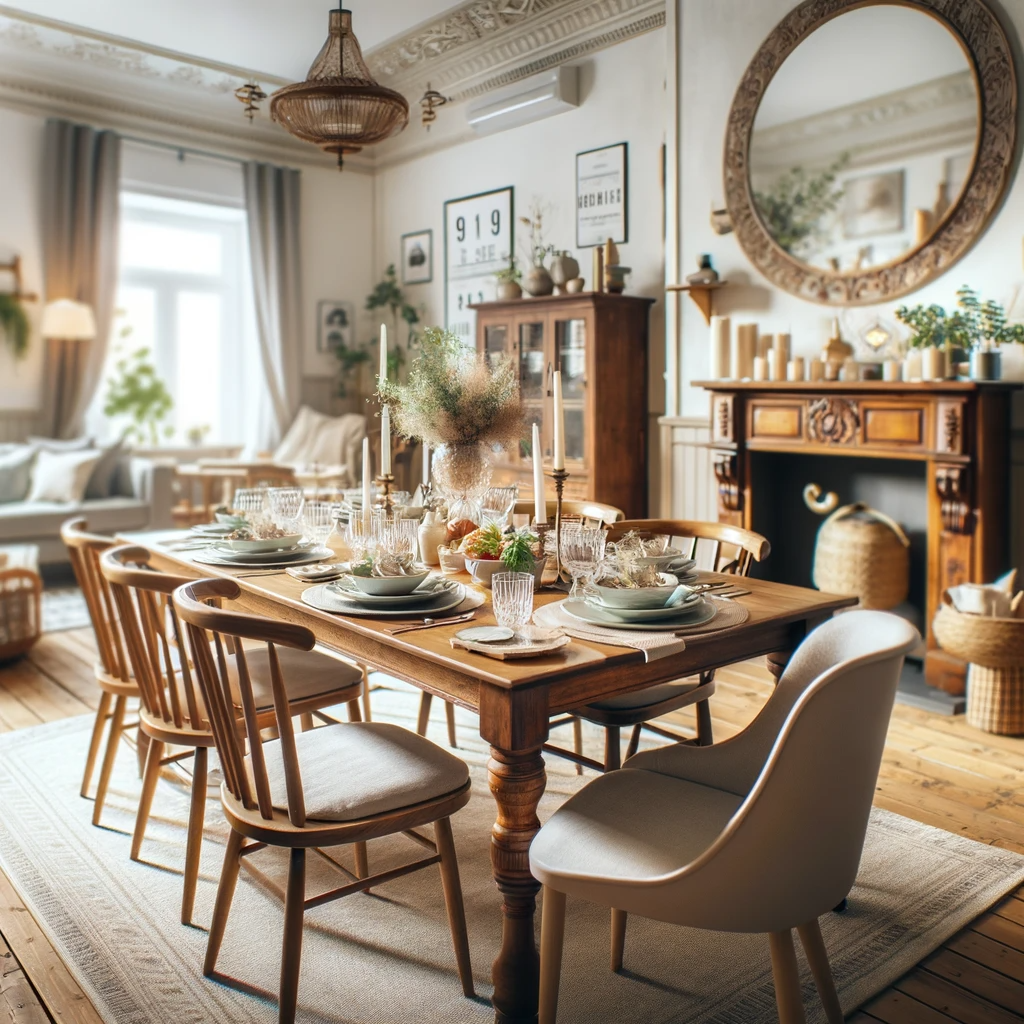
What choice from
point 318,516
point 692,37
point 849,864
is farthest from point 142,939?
point 692,37

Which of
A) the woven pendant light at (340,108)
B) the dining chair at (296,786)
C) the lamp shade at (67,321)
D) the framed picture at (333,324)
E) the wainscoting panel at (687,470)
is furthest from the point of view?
the framed picture at (333,324)

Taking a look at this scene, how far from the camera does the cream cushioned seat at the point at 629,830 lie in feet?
4.80

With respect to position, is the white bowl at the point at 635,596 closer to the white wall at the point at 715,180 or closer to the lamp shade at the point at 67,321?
the white wall at the point at 715,180

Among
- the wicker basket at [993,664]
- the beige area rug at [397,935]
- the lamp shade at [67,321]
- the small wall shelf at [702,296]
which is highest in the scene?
the lamp shade at [67,321]

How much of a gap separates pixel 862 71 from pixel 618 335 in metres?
1.66

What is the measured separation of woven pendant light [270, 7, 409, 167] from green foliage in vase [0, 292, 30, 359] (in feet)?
12.4

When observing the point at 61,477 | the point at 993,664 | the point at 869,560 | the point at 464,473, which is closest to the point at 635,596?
the point at 464,473

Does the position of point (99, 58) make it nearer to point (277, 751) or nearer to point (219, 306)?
point (219, 306)

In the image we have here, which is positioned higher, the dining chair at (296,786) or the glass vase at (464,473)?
the glass vase at (464,473)

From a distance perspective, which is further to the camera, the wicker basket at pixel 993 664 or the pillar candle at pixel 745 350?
the pillar candle at pixel 745 350

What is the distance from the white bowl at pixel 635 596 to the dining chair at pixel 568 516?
0.95 meters

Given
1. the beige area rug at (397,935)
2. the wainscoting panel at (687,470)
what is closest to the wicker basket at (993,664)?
the beige area rug at (397,935)

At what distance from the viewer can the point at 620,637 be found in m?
1.72

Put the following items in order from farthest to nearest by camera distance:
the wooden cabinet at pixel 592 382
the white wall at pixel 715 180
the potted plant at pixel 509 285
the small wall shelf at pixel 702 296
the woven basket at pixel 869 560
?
the potted plant at pixel 509 285
the wooden cabinet at pixel 592 382
the small wall shelf at pixel 702 296
the white wall at pixel 715 180
the woven basket at pixel 869 560
